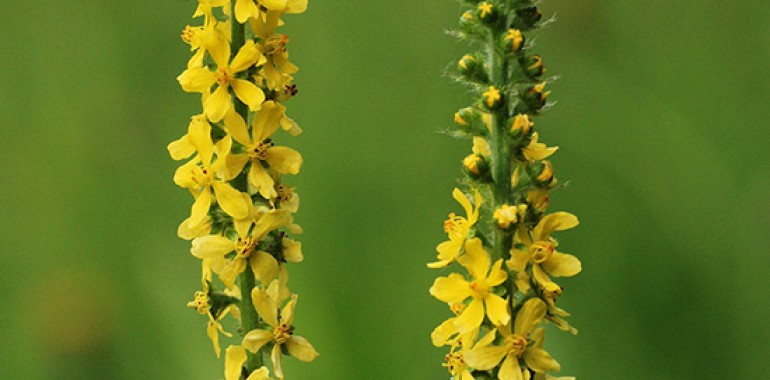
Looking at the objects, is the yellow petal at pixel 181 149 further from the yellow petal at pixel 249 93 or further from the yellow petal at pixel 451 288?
the yellow petal at pixel 451 288

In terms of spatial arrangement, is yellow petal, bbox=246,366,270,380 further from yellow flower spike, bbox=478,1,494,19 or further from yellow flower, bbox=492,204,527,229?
yellow flower spike, bbox=478,1,494,19

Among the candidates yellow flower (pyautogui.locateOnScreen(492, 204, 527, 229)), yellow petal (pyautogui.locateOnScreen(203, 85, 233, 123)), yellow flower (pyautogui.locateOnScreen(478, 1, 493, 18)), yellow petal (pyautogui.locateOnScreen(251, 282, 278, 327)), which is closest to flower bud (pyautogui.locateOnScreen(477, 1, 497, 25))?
yellow flower (pyautogui.locateOnScreen(478, 1, 493, 18))

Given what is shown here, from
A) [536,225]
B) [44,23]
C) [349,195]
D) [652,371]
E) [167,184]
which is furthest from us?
[44,23]

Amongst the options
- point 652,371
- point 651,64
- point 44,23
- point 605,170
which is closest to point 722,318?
point 652,371

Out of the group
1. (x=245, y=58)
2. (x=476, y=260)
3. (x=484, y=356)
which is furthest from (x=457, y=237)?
(x=245, y=58)

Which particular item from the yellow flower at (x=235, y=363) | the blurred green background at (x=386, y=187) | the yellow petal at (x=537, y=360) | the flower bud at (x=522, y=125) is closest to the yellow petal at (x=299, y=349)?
the yellow flower at (x=235, y=363)

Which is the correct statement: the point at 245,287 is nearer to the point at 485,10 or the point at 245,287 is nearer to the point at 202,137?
the point at 202,137

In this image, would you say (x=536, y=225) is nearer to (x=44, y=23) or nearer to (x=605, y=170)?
(x=605, y=170)
